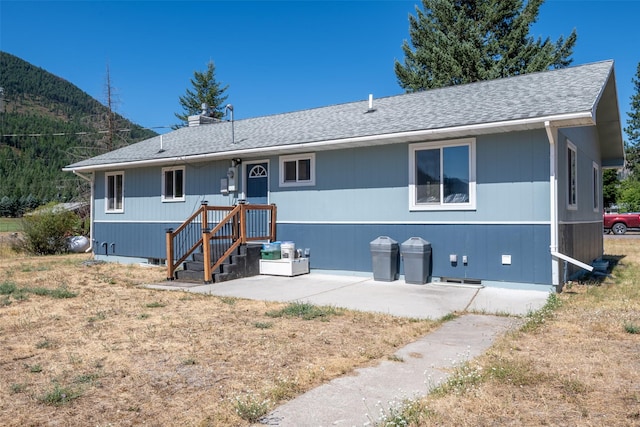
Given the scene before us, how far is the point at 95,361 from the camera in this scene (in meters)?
4.50

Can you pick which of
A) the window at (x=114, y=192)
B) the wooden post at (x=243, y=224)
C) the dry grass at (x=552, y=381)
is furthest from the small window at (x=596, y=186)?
the window at (x=114, y=192)

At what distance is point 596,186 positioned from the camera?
1348cm

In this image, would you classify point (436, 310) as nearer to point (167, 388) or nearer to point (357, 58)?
point (167, 388)

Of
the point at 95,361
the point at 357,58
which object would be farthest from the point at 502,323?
the point at 357,58

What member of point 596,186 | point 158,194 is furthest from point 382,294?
point 596,186

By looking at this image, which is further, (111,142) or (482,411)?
(111,142)

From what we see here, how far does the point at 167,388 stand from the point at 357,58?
97.5 feet

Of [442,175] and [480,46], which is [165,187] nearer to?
[442,175]

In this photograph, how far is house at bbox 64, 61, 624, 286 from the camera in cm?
833

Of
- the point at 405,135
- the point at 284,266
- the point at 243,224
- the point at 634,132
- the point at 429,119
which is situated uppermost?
the point at 634,132

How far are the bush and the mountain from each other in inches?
513

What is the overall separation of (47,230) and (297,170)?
10853mm

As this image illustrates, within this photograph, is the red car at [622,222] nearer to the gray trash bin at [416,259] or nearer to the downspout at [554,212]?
the downspout at [554,212]

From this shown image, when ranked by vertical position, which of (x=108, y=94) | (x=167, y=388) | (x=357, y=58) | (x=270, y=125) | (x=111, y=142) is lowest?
(x=167, y=388)
